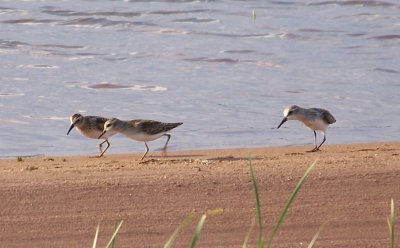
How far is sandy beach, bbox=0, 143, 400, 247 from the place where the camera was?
24.0ft

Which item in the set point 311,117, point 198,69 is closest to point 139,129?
point 311,117

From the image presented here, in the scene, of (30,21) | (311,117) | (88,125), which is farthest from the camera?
(30,21)

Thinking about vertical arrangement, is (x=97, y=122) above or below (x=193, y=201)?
below

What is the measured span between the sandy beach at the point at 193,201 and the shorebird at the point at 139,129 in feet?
4.80

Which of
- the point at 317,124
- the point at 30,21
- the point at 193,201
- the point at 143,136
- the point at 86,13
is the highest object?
the point at 193,201

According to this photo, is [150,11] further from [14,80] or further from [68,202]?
[68,202]

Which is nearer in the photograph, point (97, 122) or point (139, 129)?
point (139, 129)

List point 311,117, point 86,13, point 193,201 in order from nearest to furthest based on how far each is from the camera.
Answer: point 193,201 < point 311,117 < point 86,13

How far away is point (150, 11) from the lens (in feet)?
68.0

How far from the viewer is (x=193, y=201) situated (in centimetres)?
801

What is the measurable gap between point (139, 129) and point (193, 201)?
3.14 m

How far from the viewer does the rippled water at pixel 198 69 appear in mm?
12250

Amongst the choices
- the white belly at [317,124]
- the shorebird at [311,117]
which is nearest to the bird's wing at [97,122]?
the shorebird at [311,117]

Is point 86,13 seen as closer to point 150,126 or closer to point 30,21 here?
point 30,21
